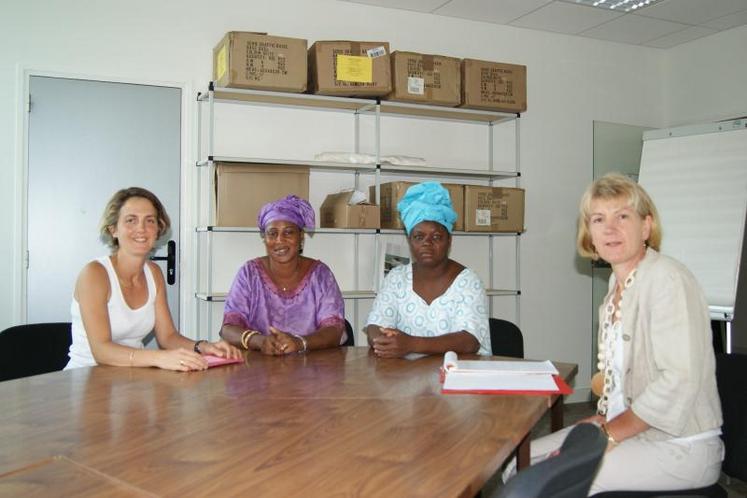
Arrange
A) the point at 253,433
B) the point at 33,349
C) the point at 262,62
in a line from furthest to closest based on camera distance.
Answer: the point at 262,62 < the point at 33,349 < the point at 253,433

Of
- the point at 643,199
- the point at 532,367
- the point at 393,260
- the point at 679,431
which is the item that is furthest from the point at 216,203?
the point at 679,431

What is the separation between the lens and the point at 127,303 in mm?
2516

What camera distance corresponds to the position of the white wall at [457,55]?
148 inches

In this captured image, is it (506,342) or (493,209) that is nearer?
(506,342)

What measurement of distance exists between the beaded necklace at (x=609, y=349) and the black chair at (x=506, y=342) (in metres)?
0.87

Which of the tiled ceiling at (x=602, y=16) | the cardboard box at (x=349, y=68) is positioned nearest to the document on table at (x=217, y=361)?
the cardboard box at (x=349, y=68)

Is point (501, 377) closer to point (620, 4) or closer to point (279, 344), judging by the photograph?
point (279, 344)

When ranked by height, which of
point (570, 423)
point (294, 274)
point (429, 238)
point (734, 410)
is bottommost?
point (570, 423)

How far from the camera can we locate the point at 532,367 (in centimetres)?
219

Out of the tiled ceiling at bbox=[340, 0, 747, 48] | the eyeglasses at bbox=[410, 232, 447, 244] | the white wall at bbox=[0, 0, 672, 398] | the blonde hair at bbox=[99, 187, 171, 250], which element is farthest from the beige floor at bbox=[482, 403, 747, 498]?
the tiled ceiling at bbox=[340, 0, 747, 48]

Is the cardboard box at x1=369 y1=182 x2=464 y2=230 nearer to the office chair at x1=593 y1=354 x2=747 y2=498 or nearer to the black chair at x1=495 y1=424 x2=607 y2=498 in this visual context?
the office chair at x1=593 y1=354 x2=747 y2=498

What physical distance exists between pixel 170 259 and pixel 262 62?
1.30 metres

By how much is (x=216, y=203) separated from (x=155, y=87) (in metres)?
0.87

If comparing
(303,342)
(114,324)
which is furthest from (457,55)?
(114,324)
